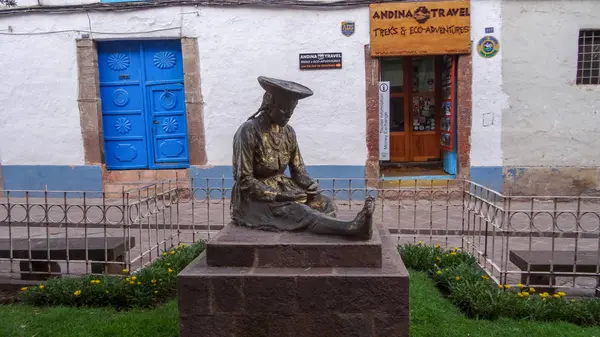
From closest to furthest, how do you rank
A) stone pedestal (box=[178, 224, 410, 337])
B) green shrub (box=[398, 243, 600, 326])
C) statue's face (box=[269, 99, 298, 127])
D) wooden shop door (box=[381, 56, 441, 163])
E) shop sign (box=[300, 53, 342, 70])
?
stone pedestal (box=[178, 224, 410, 337]) < statue's face (box=[269, 99, 298, 127]) < green shrub (box=[398, 243, 600, 326]) < shop sign (box=[300, 53, 342, 70]) < wooden shop door (box=[381, 56, 441, 163])

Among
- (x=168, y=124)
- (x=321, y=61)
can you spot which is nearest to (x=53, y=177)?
(x=168, y=124)

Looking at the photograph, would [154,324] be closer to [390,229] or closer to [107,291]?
[107,291]

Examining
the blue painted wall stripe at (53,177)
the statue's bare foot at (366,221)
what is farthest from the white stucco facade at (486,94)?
the blue painted wall stripe at (53,177)

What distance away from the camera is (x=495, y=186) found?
28.2 feet

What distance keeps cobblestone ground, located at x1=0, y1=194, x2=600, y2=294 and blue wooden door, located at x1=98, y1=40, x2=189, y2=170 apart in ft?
3.35

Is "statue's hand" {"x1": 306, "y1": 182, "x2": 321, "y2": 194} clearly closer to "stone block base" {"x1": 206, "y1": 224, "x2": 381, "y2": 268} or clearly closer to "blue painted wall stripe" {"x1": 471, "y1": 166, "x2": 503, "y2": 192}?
"stone block base" {"x1": 206, "y1": 224, "x2": 381, "y2": 268}

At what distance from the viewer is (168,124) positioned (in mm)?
9172

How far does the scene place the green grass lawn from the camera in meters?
3.34

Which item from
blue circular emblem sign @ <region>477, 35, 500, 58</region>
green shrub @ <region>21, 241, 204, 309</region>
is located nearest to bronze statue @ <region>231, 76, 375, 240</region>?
green shrub @ <region>21, 241, 204, 309</region>

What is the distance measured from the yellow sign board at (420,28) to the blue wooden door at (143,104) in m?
3.85

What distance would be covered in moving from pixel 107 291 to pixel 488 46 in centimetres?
738

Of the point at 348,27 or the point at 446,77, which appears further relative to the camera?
the point at 446,77

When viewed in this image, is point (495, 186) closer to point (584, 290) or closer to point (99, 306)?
point (584, 290)

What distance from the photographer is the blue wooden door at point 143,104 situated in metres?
9.02
